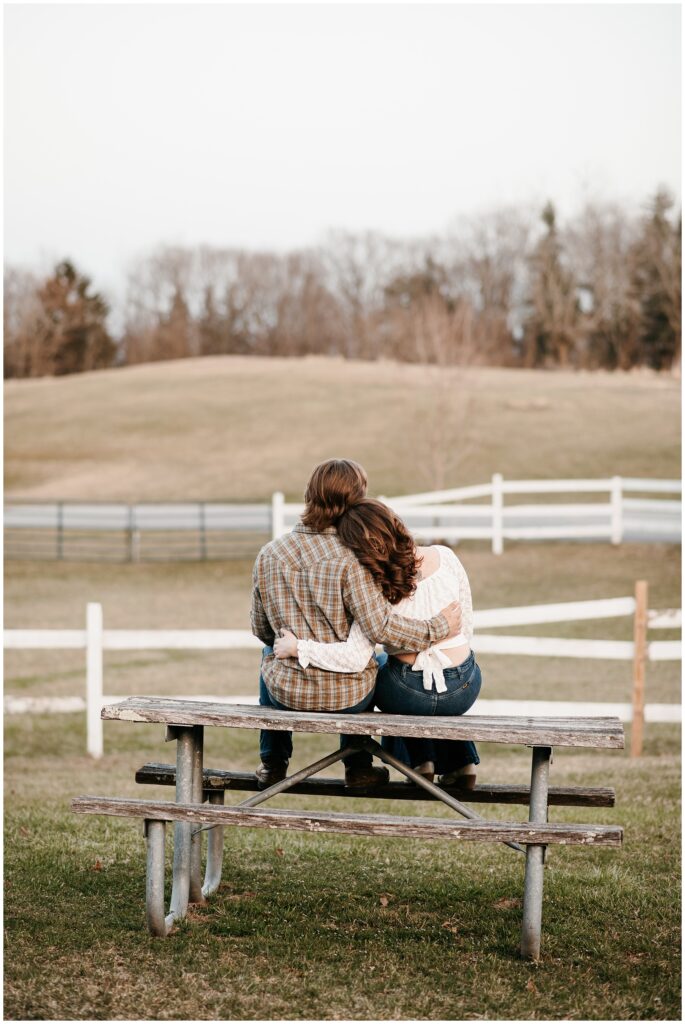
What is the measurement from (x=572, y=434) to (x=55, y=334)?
4001 cm

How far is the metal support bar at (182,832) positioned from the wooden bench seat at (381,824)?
0.21 meters

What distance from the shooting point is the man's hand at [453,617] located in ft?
14.2

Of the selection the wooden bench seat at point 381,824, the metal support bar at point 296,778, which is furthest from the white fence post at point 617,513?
the wooden bench seat at point 381,824

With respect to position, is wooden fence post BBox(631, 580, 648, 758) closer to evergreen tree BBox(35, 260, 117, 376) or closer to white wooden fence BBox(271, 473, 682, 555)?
white wooden fence BBox(271, 473, 682, 555)

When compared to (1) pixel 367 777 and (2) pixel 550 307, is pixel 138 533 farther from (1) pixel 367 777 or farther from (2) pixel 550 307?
(2) pixel 550 307

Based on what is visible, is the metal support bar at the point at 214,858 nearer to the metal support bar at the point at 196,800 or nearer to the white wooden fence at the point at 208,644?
the metal support bar at the point at 196,800

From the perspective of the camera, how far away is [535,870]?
161 inches

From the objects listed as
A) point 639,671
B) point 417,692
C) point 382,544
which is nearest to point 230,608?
point 639,671

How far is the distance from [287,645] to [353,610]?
0.27 metres

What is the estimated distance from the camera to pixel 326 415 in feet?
154

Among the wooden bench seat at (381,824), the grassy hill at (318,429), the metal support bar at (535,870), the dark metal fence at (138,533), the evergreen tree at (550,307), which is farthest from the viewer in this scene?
the evergreen tree at (550,307)

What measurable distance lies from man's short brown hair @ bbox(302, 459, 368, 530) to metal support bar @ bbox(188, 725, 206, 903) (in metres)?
0.95

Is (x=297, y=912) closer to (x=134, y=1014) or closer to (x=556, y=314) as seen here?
(x=134, y=1014)

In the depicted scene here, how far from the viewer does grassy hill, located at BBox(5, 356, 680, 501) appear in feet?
120
